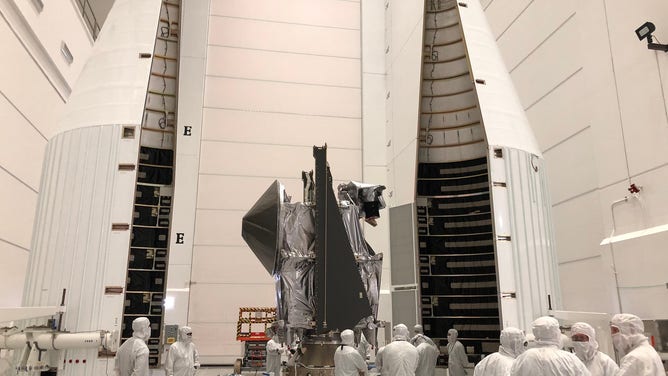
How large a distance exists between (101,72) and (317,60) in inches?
270

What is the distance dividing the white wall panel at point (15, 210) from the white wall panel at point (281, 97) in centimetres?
443

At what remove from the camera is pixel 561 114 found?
7.92m

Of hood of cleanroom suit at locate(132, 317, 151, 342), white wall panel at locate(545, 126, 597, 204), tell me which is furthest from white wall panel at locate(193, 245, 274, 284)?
white wall panel at locate(545, 126, 597, 204)

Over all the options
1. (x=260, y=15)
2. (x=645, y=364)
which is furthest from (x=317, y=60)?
(x=645, y=364)

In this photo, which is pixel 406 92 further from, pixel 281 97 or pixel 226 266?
pixel 226 266

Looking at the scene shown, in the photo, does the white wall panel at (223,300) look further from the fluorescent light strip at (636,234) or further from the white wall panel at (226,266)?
the fluorescent light strip at (636,234)

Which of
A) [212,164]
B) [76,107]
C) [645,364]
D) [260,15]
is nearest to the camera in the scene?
[645,364]

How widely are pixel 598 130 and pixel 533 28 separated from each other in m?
2.99

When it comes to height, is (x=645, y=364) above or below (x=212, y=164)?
below

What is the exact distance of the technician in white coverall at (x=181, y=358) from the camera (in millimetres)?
6332

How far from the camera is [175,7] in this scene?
9.88m

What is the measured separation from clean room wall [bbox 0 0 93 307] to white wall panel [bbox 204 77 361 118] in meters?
3.41

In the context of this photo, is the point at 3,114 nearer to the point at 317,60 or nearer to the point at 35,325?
the point at 35,325

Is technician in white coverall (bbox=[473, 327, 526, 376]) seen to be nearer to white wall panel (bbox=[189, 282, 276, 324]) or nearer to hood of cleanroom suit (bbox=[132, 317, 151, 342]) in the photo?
hood of cleanroom suit (bbox=[132, 317, 151, 342])
